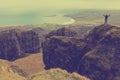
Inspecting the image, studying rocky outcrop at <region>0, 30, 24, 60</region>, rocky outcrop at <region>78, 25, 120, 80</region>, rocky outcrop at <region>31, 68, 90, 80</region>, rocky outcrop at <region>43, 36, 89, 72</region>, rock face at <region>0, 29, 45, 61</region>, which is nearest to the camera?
rocky outcrop at <region>31, 68, 90, 80</region>

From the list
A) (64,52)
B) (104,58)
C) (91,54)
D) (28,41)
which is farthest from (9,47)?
(104,58)

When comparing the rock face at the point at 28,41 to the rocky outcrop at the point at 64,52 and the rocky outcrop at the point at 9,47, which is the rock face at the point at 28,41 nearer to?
the rocky outcrop at the point at 9,47

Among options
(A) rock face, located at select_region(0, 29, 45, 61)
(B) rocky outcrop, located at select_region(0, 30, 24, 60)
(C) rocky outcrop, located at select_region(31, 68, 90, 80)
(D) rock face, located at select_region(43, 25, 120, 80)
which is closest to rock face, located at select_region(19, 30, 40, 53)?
(A) rock face, located at select_region(0, 29, 45, 61)

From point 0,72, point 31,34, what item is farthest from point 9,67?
point 31,34

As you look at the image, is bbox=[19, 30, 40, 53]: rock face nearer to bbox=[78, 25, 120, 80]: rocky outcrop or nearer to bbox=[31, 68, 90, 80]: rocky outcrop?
bbox=[78, 25, 120, 80]: rocky outcrop

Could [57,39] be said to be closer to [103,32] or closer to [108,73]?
[103,32]

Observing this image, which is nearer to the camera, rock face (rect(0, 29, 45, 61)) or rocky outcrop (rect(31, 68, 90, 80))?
rocky outcrop (rect(31, 68, 90, 80))
